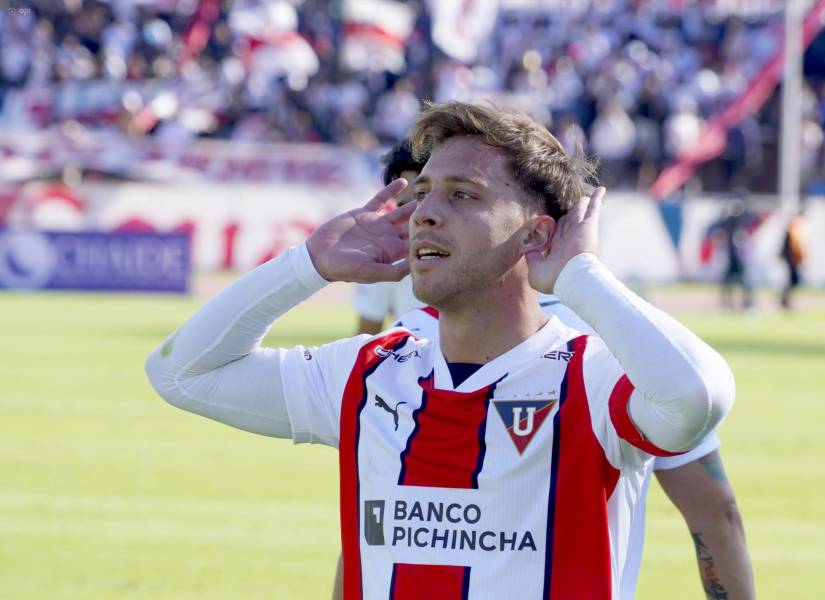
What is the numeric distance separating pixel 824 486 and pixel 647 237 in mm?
21147

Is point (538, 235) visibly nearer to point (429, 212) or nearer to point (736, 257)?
point (429, 212)

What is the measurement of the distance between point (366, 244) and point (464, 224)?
0.42 meters

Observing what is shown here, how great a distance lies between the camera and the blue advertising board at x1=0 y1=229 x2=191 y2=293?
2780cm

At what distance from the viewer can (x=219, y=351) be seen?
14.0 ft

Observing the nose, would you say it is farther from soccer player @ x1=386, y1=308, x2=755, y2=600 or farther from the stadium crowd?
the stadium crowd

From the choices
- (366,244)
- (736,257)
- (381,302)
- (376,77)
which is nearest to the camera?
(366,244)

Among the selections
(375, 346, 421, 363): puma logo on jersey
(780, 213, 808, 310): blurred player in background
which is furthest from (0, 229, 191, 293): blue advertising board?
(375, 346, 421, 363): puma logo on jersey

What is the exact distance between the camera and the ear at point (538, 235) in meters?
4.02

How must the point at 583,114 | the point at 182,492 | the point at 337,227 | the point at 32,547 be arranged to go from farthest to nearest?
the point at 583,114, the point at 182,492, the point at 32,547, the point at 337,227

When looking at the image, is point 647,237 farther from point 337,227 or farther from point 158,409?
point 337,227

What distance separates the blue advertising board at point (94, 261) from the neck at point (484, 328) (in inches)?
945

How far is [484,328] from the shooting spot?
3.99 m

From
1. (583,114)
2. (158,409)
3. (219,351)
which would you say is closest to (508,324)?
(219,351)

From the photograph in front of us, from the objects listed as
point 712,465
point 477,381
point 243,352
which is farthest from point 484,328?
point 712,465
